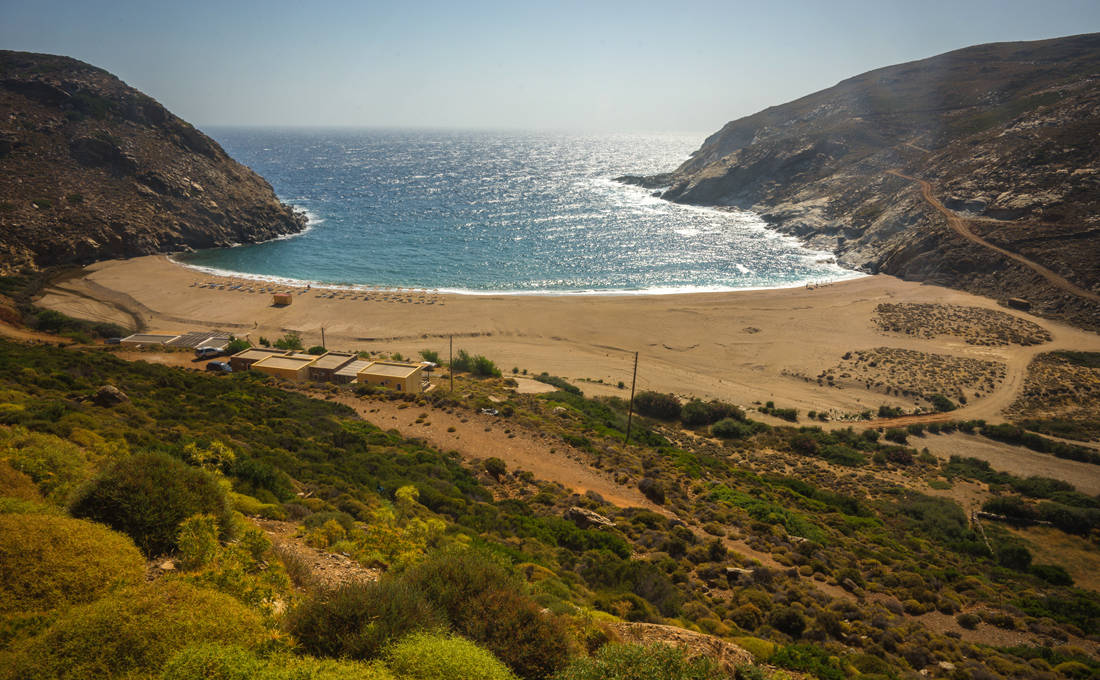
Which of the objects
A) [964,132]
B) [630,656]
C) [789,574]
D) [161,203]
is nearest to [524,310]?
[789,574]

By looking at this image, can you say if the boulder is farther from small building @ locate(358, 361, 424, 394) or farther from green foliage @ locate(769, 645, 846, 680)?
small building @ locate(358, 361, 424, 394)

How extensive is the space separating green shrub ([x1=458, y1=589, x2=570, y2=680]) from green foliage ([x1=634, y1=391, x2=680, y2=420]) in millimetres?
27669

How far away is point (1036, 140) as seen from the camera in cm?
6700

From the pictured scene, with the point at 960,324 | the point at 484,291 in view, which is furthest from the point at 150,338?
the point at 960,324

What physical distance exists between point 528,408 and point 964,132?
97.2 m

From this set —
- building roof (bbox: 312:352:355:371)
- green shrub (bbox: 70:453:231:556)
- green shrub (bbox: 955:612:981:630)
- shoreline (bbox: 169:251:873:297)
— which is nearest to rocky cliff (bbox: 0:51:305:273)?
shoreline (bbox: 169:251:873:297)

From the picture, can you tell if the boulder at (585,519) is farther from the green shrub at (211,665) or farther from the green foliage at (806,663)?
the green shrub at (211,665)

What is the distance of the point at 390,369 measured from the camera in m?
30.6

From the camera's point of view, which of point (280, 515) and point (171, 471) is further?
point (280, 515)

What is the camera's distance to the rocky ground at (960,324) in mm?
45156

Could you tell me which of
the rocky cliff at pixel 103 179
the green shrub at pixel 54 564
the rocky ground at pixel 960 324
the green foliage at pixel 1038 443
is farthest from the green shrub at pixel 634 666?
the rocky cliff at pixel 103 179

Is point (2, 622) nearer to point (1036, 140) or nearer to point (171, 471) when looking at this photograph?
point (171, 471)

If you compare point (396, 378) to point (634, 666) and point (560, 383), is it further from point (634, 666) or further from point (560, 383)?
point (634, 666)

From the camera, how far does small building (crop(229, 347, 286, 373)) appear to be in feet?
105
